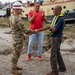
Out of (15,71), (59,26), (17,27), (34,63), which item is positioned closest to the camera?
(59,26)

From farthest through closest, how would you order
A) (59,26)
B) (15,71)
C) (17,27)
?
1. (15,71)
2. (17,27)
3. (59,26)

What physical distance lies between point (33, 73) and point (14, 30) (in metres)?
1.25

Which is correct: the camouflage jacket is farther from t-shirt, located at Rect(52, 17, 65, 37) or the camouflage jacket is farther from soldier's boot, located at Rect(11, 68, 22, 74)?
soldier's boot, located at Rect(11, 68, 22, 74)

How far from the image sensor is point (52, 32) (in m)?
6.05

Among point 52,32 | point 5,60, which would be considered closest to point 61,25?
point 52,32

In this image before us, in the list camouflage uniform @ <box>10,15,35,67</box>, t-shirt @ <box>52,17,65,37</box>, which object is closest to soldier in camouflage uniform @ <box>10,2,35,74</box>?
camouflage uniform @ <box>10,15,35,67</box>

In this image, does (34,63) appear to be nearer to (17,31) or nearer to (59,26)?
(17,31)

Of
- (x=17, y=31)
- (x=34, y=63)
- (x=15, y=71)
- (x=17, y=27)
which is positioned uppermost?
(x=17, y=27)

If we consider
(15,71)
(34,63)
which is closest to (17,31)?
(15,71)

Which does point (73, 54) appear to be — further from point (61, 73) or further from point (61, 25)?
point (61, 25)

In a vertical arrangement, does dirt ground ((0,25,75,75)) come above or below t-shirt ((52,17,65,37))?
below

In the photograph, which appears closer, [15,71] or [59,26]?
[59,26]

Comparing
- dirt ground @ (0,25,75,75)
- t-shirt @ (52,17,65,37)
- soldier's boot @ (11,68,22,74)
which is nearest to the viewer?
t-shirt @ (52,17,65,37)

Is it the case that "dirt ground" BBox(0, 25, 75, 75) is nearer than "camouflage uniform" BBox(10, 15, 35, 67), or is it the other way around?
"camouflage uniform" BBox(10, 15, 35, 67)
